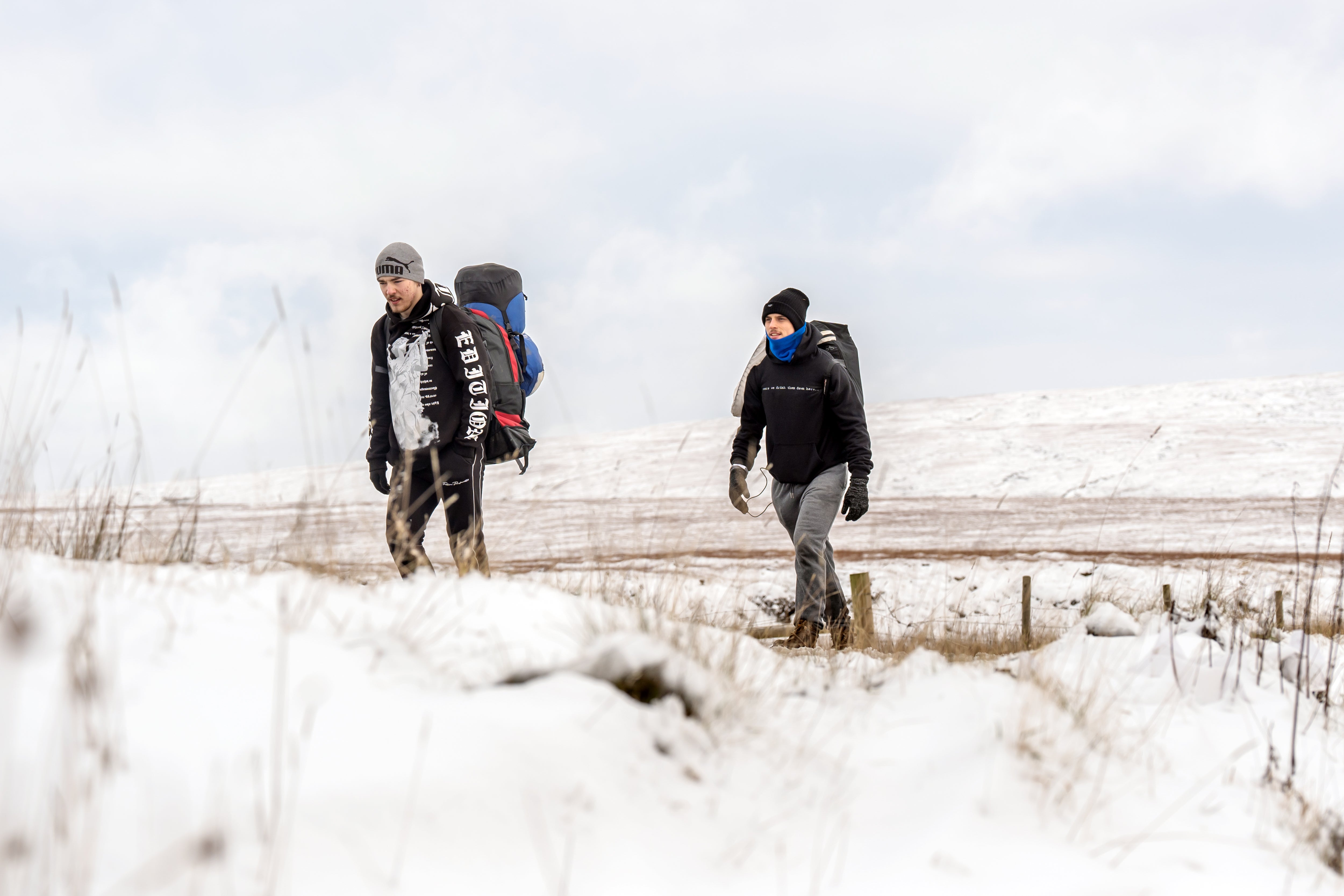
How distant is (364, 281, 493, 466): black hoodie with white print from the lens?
492 cm

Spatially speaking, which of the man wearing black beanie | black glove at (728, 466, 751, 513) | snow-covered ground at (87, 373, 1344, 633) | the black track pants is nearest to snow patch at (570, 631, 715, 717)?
snow-covered ground at (87, 373, 1344, 633)

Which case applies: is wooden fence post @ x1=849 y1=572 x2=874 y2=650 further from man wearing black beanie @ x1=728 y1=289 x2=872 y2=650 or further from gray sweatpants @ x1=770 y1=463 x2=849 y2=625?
man wearing black beanie @ x1=728 y1=289 x2=872 y2=650

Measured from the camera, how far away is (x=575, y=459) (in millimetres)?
20344

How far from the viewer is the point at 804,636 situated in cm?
522

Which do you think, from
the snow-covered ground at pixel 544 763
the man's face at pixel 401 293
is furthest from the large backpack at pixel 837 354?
the snow-covered ground at pixel 544 763

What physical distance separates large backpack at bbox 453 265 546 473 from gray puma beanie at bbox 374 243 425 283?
1.88 feet

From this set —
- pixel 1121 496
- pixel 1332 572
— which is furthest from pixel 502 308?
pixel 1121 496

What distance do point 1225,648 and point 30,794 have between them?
160 inches

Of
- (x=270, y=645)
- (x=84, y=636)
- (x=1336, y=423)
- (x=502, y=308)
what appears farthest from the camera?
(x=1336, y=423)

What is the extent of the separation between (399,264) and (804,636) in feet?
10.1

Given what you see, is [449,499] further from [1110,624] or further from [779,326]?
[1110,624]

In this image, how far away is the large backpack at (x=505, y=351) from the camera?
5.39 meters

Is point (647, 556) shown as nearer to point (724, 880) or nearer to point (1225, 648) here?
point (724, 880)

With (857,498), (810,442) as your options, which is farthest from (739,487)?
(857,498)
